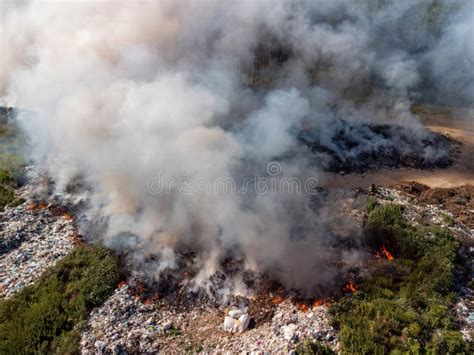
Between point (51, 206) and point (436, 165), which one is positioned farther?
point (436, 165)

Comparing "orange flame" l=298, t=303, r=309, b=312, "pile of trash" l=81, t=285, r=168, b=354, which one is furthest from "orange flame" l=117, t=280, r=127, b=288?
"orange flame" l=298, t=303, r=309, b=312

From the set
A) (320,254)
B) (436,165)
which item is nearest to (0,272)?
(320,254)

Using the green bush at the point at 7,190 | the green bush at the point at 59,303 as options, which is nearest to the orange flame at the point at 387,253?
the green bush at the point at 59,303

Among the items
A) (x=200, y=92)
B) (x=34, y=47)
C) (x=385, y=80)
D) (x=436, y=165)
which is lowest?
(x=436, y=165)

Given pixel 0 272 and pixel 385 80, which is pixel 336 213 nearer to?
pixel 0 272

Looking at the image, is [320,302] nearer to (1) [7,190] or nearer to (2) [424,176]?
(2) [424,176]

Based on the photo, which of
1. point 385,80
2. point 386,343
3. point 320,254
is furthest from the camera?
point 385,80

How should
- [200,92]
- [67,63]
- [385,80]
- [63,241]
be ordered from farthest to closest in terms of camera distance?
A: 1. [385,80]
2. [67,63]
3. [200,92]
4. [63,241]

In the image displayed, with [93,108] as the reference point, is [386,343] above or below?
below
